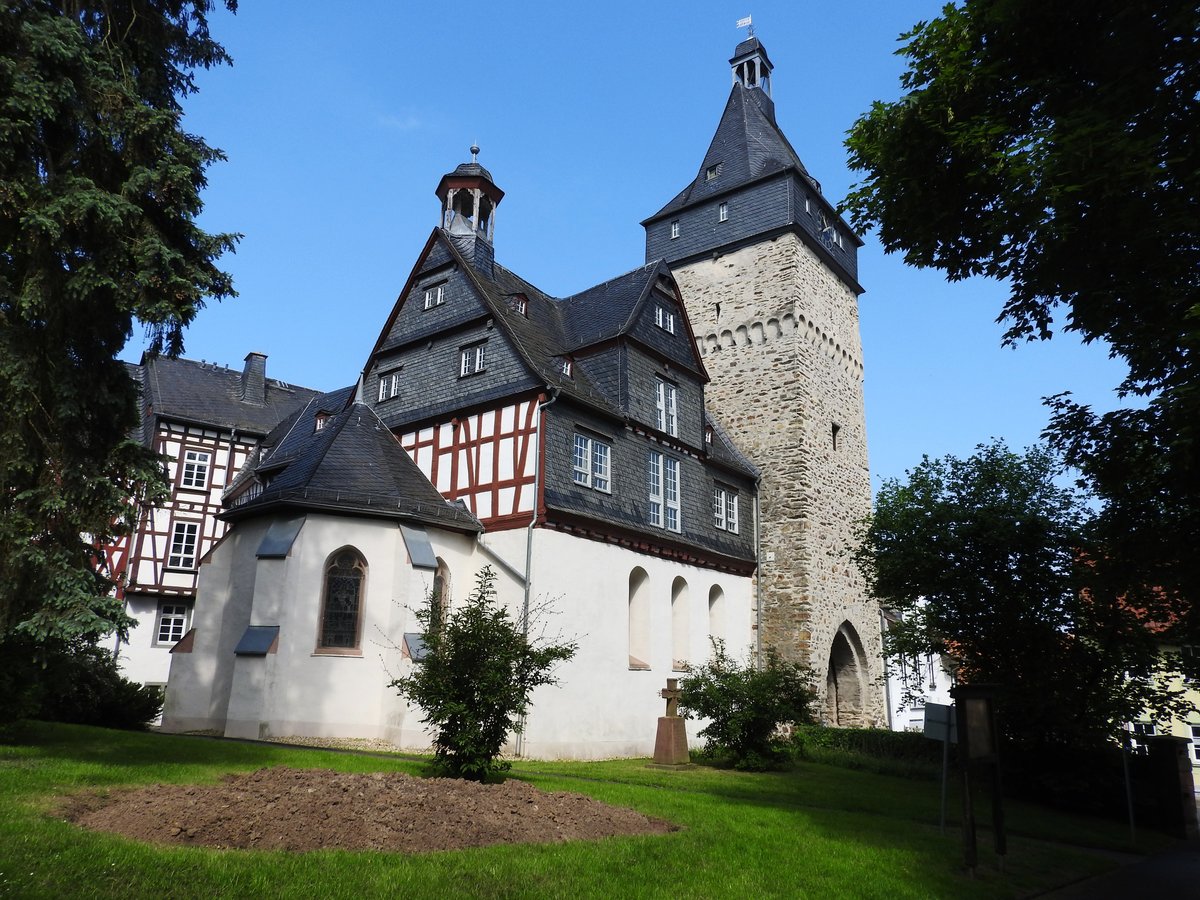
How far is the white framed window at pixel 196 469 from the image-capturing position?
32.7 m

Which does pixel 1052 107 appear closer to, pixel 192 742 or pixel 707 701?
pixel 707 701

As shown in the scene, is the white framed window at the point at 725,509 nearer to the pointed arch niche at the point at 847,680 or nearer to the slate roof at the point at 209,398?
the pointed arch niche at the point at 847,680

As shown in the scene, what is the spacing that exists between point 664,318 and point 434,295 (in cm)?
666

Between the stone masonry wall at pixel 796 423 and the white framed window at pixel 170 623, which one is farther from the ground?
the stone masonry wall at pixel 796 423

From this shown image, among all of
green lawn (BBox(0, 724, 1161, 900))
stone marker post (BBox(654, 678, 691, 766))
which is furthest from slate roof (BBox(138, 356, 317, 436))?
stone marker post (BBox(654, 678, 691, 766))

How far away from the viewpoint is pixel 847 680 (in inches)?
1164

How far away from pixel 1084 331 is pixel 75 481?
38.7ft

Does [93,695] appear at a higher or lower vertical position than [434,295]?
lower

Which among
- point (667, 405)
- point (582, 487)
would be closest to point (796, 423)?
point (667, 405)

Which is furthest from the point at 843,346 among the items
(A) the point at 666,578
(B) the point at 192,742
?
(B) the point at 192,742

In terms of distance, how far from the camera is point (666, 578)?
24.0 m

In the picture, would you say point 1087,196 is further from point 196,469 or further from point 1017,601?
point 196,469

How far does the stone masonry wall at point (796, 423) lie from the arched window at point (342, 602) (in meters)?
13.2

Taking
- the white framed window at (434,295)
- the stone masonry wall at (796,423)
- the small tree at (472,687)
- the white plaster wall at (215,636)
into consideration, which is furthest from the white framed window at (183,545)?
the small tree at (472,687)
